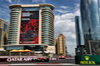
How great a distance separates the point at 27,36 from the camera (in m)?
130

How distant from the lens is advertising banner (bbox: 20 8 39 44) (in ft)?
424

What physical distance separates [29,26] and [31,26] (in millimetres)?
2356

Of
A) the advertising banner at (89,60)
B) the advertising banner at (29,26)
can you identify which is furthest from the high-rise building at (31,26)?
the advertising banner at (89,60)

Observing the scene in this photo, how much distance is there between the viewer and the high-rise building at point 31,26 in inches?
5103

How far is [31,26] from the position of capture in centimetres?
13250

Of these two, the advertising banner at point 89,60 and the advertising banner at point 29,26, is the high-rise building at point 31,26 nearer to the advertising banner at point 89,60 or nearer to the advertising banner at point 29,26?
the advertising banner at point 29,26

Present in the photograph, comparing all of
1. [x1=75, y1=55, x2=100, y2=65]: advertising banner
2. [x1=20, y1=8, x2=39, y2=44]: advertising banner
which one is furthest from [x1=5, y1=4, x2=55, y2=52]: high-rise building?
[x1=75, y1=55, x2=100, y2=65]: advertising banner

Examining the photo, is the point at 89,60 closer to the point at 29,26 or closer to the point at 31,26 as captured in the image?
the point at 31,26

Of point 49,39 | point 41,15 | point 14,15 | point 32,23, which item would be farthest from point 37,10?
point 49,39

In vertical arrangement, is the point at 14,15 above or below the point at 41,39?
above

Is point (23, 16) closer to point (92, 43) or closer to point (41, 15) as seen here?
point (41, 15)

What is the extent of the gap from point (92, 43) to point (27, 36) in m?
102

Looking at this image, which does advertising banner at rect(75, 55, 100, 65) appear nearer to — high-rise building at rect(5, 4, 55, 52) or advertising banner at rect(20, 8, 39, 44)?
high-rise building at rect(5, 4, 55, 52)

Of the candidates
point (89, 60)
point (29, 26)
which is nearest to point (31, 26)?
point (29, 26)
